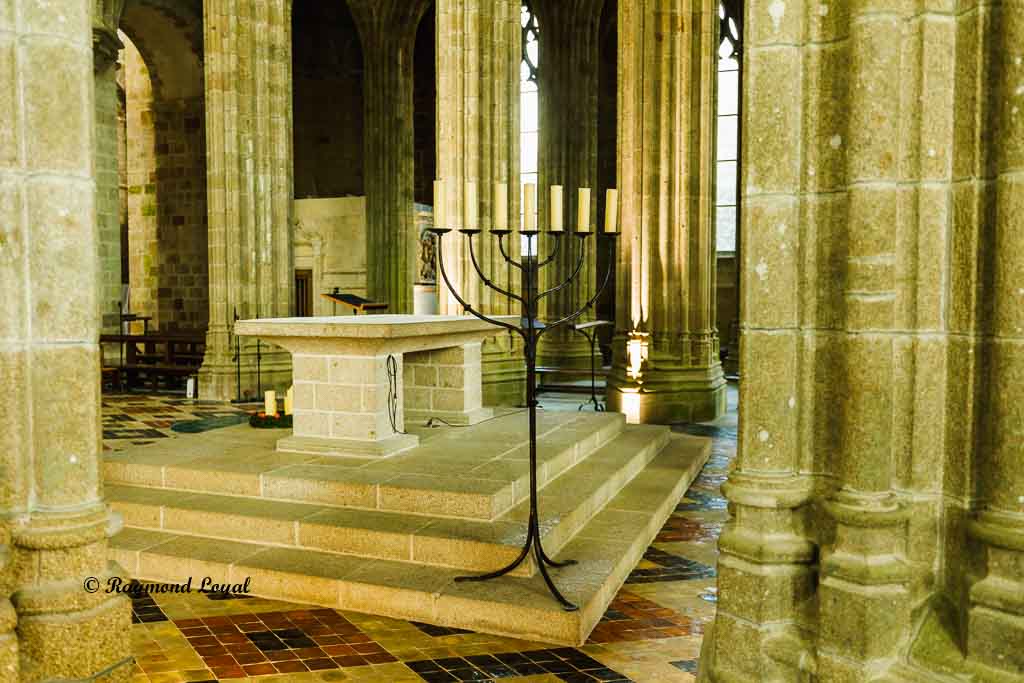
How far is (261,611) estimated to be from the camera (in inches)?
171

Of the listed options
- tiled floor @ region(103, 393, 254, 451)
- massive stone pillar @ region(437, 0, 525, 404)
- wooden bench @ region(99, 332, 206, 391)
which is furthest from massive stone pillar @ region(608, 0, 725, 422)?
wooden bench @ region(99, 332, 206, 391)

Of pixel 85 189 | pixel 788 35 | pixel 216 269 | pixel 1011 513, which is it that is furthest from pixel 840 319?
pixel 216 269

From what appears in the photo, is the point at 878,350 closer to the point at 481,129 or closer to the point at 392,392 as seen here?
the point at 392,392

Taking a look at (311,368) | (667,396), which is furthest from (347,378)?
(667,396)

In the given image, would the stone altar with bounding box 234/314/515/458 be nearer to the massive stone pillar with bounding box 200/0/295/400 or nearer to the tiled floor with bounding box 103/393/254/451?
the tiled floor with bounding box 103/393/254/451

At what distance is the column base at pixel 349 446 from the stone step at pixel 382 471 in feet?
0.33

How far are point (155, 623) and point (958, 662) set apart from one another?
132 inches

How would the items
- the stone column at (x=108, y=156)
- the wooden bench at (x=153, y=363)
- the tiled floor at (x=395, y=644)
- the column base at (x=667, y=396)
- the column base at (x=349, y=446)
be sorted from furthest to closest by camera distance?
the stone column at (x=108, y=156)
the wooden bench at (x=153, y=363)
the column base at (x=667, y=396)
the column base at (x=349, y=446)
the tiled floor at (x=395, y=644)

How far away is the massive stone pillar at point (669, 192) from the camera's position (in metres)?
11.0

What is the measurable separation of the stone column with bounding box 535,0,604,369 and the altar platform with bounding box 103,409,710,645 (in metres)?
11.1

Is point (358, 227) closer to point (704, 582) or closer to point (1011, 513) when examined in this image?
point (704, 582)

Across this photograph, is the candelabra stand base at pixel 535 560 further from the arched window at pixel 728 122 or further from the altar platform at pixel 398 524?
the arched window at pixel 728 122

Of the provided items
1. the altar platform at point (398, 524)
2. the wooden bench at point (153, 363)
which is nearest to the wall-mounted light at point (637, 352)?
the altar platform at point (398, 524)

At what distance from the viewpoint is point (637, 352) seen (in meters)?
10.8
